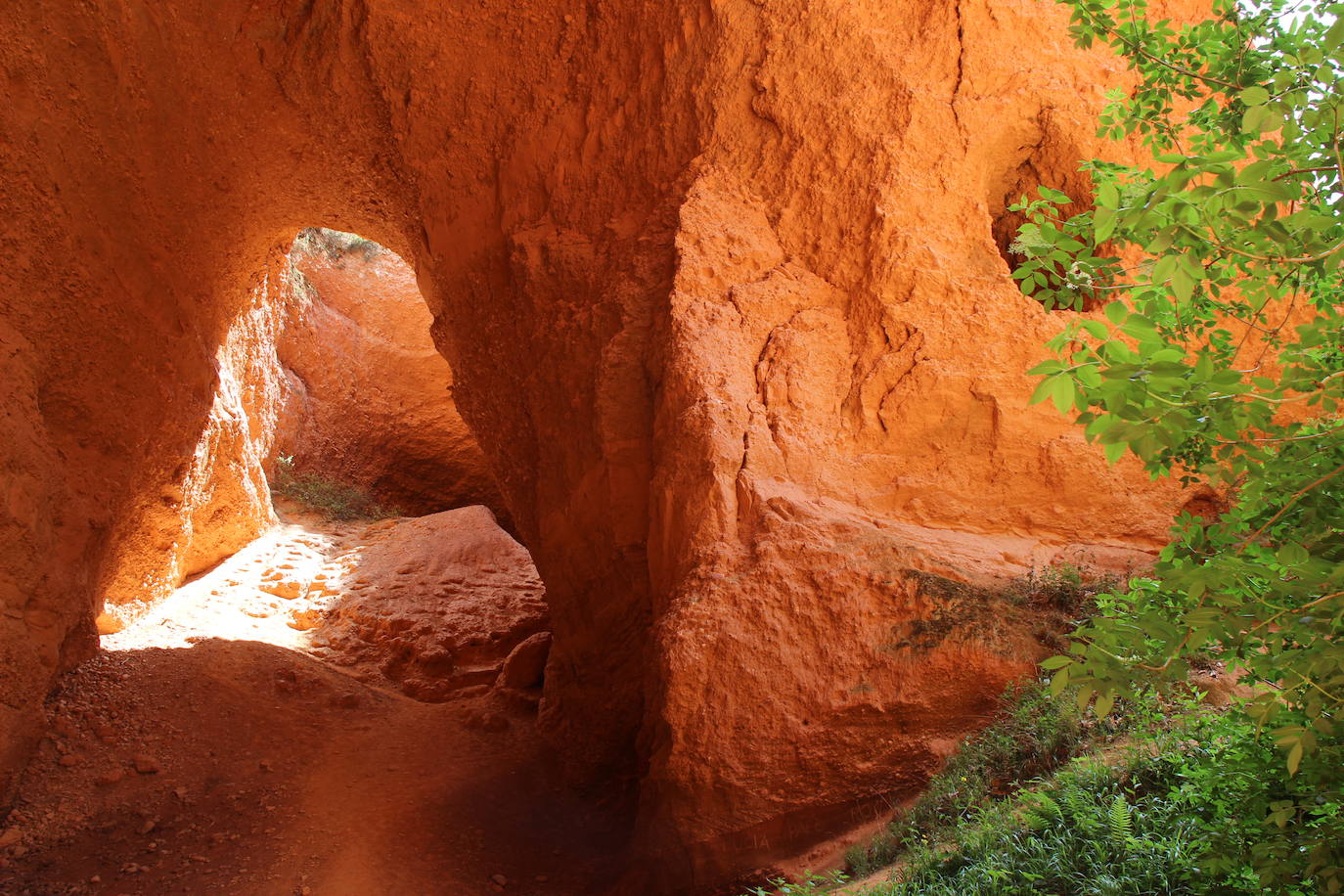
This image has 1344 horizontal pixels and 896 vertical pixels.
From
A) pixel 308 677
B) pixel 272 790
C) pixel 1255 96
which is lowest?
pixel 272 790

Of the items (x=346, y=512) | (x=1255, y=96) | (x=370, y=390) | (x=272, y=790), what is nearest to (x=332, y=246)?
(x=370, y=390)

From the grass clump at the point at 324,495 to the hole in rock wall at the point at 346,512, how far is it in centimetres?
4

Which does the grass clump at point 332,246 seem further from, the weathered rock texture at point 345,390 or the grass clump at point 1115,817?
the grass clump at point 1115,817

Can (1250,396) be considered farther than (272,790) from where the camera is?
No

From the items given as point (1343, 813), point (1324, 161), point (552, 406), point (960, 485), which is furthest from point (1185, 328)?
point (552, 406)

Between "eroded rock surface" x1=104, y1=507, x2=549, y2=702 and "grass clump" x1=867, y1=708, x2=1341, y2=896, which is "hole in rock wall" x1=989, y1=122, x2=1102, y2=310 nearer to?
"grass clump" x1=867, y1=708, x2=1341, y2=896

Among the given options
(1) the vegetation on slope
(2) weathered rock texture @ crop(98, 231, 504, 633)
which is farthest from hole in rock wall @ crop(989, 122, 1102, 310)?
(2) weathered rock texture @ crop(98, 231, 504, 633)

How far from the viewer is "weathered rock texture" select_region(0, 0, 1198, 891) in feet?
14.9

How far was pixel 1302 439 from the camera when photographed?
204cm

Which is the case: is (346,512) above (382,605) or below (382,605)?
above

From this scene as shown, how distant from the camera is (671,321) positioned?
5461 millimetres

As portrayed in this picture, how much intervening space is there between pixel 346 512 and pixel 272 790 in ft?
23.2

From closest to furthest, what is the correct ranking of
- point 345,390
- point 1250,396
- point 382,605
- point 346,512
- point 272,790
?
point 1250,396 → point 272,790 → point 382,605 → point 346,512 → point 345,390

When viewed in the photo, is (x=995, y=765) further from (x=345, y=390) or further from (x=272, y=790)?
(x=345, y=390)
